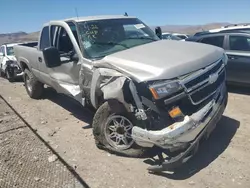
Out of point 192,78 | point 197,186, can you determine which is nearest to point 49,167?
point 197,186

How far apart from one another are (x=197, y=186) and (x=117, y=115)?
142 cm

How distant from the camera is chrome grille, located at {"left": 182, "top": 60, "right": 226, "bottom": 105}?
3446mm

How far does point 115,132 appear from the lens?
4.04 meters

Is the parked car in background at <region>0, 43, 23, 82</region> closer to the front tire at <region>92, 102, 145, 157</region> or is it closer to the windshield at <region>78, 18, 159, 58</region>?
the windshield at <region>78, 18, 159, 58</region>

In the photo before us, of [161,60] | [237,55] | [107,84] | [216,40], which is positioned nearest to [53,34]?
[107,84]

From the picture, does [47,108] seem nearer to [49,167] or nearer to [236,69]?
[49,167]

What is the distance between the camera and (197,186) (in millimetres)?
3273

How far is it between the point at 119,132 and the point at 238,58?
14.4ft

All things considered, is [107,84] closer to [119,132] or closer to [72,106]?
[119,132]

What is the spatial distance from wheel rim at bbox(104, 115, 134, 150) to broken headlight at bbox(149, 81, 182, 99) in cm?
74

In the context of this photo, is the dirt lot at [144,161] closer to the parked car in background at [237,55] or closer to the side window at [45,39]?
the parked car in background at [237,55]

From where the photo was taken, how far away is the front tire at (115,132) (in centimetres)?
389

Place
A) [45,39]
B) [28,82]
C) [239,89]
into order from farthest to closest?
[28,82]
[239,89]
[45,39]

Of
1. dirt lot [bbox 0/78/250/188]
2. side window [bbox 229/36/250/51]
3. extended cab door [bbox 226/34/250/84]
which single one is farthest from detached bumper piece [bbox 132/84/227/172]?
side window [bbox 229/36/250/51]
